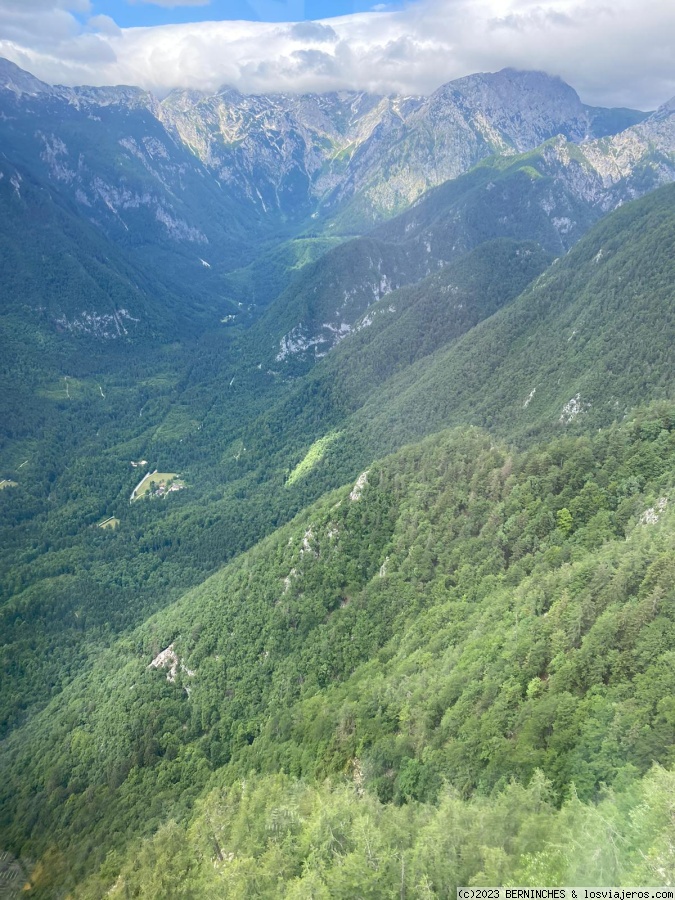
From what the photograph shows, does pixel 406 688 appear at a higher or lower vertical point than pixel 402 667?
higher

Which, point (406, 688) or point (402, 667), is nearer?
point (406, 688)

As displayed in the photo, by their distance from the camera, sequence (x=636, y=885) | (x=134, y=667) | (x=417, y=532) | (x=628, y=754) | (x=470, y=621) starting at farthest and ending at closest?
(x=134, y=667) → (x=417, y=532) → (x=470, y=621) → (x=628, y=754) → (x=636, y=885)

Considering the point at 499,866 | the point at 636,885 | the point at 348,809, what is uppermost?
the point at 636,885

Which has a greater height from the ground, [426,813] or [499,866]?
[499,866]

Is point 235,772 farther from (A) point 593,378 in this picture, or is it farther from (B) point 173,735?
(A) point 593,378

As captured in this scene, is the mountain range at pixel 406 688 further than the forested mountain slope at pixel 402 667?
No

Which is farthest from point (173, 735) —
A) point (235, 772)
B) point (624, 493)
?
point (624, 493)

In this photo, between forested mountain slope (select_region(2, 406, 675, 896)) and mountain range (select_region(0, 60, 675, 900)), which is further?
forested mountain slope (select_region(2, 406, 675, 896))

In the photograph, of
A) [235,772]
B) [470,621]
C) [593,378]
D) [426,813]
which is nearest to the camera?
[426,813]
